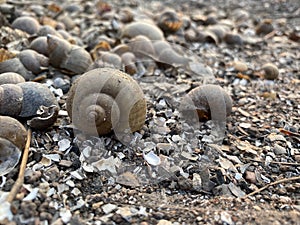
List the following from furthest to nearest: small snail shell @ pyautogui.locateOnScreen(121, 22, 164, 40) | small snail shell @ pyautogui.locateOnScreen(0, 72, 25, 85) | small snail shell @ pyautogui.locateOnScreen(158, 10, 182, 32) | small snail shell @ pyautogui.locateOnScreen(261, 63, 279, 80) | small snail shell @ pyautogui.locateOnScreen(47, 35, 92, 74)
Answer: small snail shell @ pyautogui.locateOnScreen(158, 10, 182, 32) → small snail shell @ pyautogui.locateOnScreen(121, 22, 164, 40) → small snail shell @ pyautogui.locateOnScreen(261, 63, 279, 80) → small snail shell @ pyautogui.locateOnScreen(47, 35, 92, 74) → small snail shell @ pyautogui.locateOnScreen(0, 72, 25, 85)

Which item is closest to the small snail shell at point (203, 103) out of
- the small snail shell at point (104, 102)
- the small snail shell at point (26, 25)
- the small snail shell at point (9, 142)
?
the small snail shell at point (104, 102)

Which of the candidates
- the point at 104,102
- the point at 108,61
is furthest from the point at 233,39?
the point at 104,102

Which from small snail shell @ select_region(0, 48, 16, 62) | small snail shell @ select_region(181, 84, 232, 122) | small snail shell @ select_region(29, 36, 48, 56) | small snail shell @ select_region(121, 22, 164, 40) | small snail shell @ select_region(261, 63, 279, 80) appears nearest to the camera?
small snail shell @ select_region(181, 84, 232, 122)

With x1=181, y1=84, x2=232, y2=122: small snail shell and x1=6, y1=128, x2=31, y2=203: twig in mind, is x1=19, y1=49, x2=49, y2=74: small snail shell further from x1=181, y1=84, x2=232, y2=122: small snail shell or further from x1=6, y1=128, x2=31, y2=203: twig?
x1=181, y1=84, x2=232, y2=122: small snail shell

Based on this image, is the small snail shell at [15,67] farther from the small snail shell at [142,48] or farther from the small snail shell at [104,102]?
the small snail shell at [142,48]

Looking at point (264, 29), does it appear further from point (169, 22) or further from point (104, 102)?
point (104, 102)

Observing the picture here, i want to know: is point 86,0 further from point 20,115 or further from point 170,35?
point 20,115

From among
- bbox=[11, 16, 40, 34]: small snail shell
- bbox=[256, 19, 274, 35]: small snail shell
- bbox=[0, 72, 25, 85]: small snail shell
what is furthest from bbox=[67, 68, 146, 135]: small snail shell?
bbox=[256, 19, 274, 35]: small snail shell

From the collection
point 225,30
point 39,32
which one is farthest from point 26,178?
point 225,30
